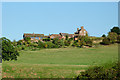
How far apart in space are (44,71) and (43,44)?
38.3 meters

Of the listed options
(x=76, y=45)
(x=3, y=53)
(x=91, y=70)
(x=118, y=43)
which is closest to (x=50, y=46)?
(x=76, y=45)

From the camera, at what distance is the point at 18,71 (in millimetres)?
14773

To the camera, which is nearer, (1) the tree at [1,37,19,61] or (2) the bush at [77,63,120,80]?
(2) the bush at [77,63,120,80]

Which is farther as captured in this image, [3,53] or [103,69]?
[3,53]

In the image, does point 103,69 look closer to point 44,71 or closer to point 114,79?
point 114,79

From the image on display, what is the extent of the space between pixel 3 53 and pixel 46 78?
7.90m

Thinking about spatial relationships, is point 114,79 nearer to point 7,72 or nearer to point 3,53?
point 7,72

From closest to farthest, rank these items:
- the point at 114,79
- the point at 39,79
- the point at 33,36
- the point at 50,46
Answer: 1. the point at 114,79
2. the point at 39,79
3. the point at 50,46
4. the point at 33,36

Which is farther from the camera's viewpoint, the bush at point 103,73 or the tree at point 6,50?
the tree at point 6,50

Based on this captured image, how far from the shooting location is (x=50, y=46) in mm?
52562

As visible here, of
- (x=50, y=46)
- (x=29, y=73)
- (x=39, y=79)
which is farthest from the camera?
(x=50, y=46)

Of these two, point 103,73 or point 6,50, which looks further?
point 6,50

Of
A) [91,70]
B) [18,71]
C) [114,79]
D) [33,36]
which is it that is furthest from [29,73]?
[33,36]

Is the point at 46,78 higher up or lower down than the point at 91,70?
lower down
